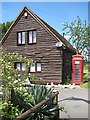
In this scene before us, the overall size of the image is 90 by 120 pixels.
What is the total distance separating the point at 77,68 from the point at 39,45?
152 inches

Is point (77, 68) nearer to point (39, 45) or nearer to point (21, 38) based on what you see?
point (39, 45)

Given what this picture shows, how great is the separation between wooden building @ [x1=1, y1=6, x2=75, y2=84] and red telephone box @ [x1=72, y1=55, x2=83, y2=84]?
3.12 ft

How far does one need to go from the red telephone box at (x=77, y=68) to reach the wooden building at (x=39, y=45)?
3.12ft

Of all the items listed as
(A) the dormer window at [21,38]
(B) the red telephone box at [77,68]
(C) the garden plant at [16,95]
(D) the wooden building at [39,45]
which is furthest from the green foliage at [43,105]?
(A) the dormer window at [21,38]

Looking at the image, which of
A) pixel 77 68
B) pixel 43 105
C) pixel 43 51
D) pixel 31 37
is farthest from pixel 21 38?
pixel 43 105

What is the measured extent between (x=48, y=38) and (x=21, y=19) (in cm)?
327

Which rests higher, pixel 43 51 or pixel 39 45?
pixel 39 45

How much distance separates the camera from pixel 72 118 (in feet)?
16.9

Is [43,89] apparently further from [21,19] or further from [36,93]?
[21,19]

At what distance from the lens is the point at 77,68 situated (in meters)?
13.4

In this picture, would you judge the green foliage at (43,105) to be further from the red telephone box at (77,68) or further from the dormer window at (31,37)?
the dormer window at (31,37)

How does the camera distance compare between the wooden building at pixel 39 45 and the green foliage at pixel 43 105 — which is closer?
the green foliage at pixel 43 105

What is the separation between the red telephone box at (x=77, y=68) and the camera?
13281mm

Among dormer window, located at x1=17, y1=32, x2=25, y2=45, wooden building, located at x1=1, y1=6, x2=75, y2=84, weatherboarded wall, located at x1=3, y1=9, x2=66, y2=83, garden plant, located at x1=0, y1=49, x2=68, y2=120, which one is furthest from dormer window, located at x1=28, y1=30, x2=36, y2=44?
garden plant, located at x1=0, y1=49, x2=68, y2=120
